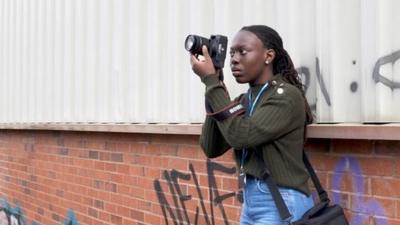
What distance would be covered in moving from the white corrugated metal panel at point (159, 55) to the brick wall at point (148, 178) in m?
0.19

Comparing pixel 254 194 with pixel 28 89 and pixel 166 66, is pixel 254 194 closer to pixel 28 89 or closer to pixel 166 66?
pixel 166 66

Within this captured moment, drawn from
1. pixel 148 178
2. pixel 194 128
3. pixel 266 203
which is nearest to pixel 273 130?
pixel 266 203

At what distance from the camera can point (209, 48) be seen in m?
2.83

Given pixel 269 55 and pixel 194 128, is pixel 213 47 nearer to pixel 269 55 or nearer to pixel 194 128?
pixel 269 55

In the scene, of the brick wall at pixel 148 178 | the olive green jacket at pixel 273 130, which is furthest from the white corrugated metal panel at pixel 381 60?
the olive green jacket at pixel 273 130

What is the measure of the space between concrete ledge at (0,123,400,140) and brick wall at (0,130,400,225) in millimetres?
97

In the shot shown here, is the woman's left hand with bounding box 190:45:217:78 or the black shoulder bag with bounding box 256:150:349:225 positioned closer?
the black shoulder bag with bounding box 256:150:349:225

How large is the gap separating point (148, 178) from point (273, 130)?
2.23 meters

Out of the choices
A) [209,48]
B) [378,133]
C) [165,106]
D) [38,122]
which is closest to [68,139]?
[38,122]

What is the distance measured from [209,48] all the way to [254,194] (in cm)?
73

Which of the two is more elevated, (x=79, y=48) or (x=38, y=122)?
(x=79, y=48)

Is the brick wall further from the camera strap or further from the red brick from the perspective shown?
the camera strap

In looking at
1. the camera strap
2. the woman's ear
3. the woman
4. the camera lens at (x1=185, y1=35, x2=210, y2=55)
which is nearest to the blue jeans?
the woman

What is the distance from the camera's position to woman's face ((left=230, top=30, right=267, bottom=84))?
9.04 ft
